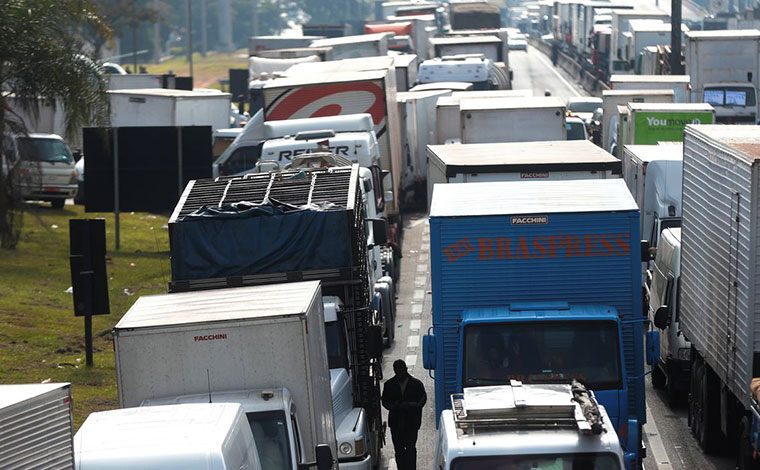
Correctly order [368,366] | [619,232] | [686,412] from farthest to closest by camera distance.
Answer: [686,412], [368,366], [619,232]

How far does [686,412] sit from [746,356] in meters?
4.96

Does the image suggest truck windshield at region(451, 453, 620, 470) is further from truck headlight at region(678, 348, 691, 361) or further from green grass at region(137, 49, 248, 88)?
green grass at region(137, 49, 248, 88)

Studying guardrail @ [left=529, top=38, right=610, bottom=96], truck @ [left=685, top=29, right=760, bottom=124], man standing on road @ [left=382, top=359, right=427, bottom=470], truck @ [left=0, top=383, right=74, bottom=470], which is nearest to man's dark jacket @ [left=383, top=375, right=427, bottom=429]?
man standing on road @ [left=382, top=359, right=427, bottom=470]

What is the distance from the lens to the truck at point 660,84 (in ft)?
137

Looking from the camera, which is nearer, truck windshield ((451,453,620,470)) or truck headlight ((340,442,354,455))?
truck windshield ((451,453,620,470))

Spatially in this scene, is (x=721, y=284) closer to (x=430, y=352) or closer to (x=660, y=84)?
(x=430, y=352)

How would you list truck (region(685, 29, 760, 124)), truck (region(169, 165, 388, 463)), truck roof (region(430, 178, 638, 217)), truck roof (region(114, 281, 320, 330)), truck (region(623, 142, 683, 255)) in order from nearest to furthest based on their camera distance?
truck roof (region(114, 281, 320, 330))
truck roof (region(430, 178, 638, 217))
truck (region(169, 165, 388, 463))
truck (region(623, 142, 683, 255))
truck (region(685, 29, 760, 124))

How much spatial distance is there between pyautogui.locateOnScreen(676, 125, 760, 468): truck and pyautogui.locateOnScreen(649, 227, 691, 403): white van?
1.96 ft

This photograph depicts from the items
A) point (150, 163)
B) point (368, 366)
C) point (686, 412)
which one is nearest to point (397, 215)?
point (150, 163)

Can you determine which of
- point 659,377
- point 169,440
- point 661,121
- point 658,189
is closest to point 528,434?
point 169,440

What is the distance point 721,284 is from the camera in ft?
45.5

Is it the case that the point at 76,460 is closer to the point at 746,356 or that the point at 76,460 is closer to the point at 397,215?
the point at 746,356

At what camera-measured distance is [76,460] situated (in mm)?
8773

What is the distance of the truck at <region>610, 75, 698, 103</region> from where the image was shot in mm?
41656
